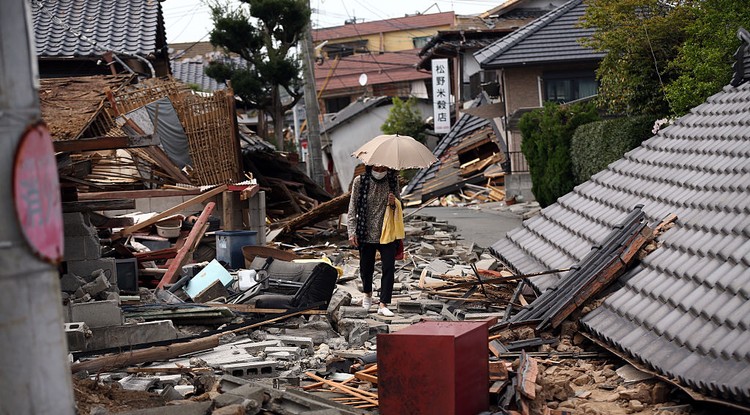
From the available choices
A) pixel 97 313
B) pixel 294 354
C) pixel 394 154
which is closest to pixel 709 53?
pixel 394 154

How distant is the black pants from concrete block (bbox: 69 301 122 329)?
3090 millimetres

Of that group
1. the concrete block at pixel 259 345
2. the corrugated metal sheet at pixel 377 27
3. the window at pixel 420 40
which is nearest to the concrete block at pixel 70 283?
the concrete block at pixel 259 345

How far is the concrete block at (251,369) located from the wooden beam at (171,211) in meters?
5.64

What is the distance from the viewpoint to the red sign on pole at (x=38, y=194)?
10.6 feet

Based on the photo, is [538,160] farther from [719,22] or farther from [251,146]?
[719,22]

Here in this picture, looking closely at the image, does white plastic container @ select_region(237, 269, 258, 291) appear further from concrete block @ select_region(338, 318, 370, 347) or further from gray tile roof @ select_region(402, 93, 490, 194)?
gray tile roof @ select_region(402, 93, 490, 194)

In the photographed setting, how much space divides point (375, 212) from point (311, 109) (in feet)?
61.5

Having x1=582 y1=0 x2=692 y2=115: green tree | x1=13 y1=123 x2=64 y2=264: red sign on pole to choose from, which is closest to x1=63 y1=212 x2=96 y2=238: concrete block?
x1=13 y1=123 x2=64 y2=264: red sign on pole

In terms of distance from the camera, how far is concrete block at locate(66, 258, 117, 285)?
1055 cm

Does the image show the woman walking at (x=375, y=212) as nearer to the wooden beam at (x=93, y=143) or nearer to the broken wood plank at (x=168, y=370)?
the wooden beam at (x=93, y=143)

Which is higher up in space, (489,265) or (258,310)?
(258,310)

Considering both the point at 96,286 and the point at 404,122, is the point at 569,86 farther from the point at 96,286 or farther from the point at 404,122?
the point at 96,286

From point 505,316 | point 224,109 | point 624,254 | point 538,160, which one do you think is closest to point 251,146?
point 224,109

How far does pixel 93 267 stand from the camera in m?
10.6
